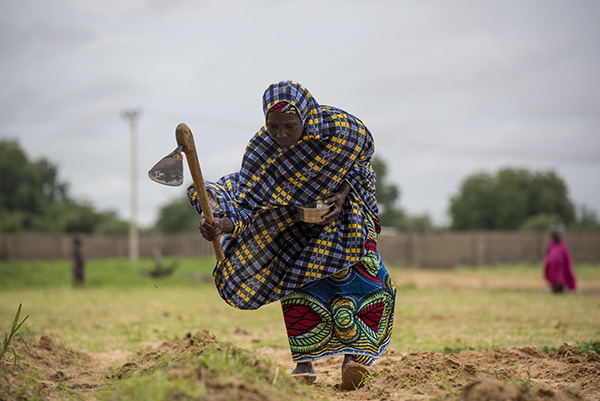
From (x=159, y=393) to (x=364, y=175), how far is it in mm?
2309

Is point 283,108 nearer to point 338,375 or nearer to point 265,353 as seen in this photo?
point 338,375

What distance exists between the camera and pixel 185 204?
179 feet

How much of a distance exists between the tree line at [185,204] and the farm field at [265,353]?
38047 millimetres

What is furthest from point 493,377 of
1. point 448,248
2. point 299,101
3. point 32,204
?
point 32,204

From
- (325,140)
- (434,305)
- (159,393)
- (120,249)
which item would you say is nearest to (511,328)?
(434,305)

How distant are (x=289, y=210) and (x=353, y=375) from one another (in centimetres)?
116

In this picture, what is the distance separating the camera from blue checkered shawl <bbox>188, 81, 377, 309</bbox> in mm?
3947

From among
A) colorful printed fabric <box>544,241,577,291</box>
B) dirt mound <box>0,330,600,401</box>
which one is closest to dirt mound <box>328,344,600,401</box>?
dirt mound <box>0,330,600,401</box>

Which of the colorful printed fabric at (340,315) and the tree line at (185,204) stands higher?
the tree line at (185,204)

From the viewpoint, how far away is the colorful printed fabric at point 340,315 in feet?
13.2

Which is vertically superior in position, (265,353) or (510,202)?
(510,202)

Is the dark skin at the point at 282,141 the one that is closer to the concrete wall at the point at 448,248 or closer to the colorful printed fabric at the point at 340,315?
the colorful printed fabric at the point at 340,315

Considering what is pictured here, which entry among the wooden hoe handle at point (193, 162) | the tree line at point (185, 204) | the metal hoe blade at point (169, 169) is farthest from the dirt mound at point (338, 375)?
the tree line at point (185, 204)

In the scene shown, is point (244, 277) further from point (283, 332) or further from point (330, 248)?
point (283, 332)
